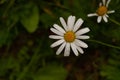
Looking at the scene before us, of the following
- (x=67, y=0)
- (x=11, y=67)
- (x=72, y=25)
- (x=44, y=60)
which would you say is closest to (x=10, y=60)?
(x=11, y=67)

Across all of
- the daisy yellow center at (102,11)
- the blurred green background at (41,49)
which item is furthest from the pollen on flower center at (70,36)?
the blurred green background at (41,49)

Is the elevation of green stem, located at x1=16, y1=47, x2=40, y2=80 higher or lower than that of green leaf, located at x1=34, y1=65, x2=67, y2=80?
higher

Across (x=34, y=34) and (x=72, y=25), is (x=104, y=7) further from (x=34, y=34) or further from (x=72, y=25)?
(x=34, y=34)

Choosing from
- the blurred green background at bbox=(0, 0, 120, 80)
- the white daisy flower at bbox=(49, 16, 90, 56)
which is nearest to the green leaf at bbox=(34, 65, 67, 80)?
the blurred green background at bbox=(0, 0, 120, 80)

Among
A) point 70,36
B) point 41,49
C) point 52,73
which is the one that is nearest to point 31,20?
point 41,49

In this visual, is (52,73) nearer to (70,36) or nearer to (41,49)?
(41,49)

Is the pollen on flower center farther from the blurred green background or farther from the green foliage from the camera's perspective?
the green foliage

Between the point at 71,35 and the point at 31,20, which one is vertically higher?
the point at 31,20
